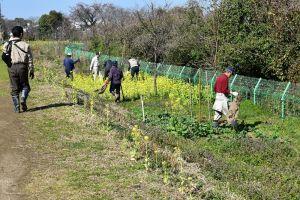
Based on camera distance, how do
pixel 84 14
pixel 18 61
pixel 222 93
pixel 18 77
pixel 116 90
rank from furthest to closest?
pixel 84 14 < pixel 116 90 < pixel 222 93 < pixel 18 77 < pixel 18 61

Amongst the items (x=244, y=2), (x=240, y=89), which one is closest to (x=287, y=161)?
(x=240, y=89)

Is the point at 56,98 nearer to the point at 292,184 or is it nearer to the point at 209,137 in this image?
the point at 209,137

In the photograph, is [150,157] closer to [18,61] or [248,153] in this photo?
[248,153]

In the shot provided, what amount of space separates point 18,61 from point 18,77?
34 cm

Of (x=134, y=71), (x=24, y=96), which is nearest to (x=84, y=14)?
(x=134, y=71)

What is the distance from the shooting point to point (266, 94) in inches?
651

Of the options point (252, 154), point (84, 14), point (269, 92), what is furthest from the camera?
point (84, 14)

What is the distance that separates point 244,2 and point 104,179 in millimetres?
18167

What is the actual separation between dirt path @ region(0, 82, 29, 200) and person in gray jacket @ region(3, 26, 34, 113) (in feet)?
1.92

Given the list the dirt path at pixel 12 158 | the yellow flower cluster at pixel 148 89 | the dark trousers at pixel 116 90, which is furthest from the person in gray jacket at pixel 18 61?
the yellow flower cluster at pixel 148 89

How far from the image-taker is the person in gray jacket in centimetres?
997

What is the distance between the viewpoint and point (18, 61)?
10.1 metres

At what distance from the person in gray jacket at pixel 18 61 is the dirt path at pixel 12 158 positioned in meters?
0.59

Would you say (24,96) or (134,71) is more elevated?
(24,96)
